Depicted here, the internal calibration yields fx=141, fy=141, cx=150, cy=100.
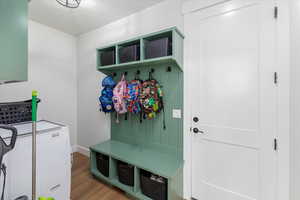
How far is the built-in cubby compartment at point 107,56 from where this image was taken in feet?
7.13

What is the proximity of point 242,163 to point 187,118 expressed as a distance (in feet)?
2.38

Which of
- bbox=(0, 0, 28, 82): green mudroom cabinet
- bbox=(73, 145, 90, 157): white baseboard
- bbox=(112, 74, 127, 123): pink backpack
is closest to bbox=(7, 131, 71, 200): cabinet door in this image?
bbox=(0, 0, 28, 82): green mudroom cabinet

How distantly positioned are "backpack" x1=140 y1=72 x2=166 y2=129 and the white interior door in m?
0.45

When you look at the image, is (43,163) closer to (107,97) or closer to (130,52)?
(107,97)

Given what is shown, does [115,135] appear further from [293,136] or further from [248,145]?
[293,136]

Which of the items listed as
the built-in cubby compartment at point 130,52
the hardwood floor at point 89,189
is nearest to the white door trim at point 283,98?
the built-in cubby compartment at point 130,52

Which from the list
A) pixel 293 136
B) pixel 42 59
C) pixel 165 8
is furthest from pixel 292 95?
pixel 42 59

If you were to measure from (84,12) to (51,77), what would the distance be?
4.74ft

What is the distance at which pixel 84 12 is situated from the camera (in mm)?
2299

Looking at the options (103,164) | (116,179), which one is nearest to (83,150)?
(103,164)

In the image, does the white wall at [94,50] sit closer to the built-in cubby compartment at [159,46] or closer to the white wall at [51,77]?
the white wall at [51,77]

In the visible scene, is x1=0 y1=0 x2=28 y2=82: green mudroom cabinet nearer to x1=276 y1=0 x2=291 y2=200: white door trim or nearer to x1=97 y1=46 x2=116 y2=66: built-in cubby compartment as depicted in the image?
x1=97 y1=46 x2=116 y2=66: built-in cubby compartment

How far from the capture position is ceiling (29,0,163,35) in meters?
2.06

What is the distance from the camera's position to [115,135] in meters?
2.56
